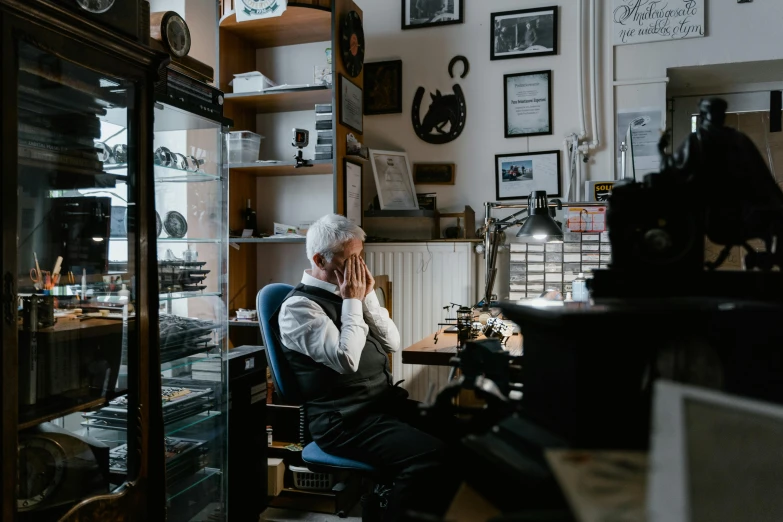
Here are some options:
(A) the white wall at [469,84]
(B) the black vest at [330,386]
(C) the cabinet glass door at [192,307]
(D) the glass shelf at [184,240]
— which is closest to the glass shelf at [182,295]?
(C) the cabinet glass door at [192,307]

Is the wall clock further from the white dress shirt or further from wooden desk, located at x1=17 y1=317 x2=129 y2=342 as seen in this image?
wooden desk, located at x1=17 y1=317 x2=129 y2=342

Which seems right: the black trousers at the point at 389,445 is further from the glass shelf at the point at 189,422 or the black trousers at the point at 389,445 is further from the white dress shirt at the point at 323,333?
the glass shelf at the point at 189,422

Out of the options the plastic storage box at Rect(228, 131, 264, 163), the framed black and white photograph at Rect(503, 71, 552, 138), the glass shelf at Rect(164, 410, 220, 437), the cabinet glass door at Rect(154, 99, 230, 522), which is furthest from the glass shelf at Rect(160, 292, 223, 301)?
the framed black and white photograph at Rect(503, 71, 552, 138)

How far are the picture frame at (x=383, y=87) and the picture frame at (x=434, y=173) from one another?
383 millimetres

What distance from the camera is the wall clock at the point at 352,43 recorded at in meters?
3.25

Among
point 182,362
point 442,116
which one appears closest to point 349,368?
point 182,362

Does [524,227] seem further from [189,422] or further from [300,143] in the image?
[189,422]

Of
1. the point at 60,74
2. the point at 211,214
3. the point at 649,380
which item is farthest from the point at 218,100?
the point at 649,380

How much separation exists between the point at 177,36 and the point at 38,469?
1.51 metres

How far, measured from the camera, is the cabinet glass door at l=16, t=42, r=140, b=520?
4.87 ft

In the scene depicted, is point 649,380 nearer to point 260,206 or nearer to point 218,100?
point 218,100

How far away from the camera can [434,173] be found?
3553 mm

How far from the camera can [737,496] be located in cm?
52

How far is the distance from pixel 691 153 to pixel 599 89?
279cm
